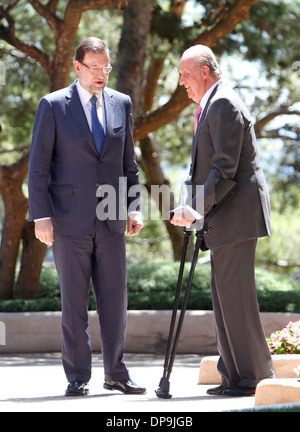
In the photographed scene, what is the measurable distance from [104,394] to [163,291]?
6269mm

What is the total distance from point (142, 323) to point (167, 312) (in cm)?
30

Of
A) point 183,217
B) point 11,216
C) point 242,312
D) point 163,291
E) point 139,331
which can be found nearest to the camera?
point 183,217

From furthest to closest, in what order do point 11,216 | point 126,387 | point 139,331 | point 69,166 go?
point 11,216
point 139,331
point 69,166
point 126,387

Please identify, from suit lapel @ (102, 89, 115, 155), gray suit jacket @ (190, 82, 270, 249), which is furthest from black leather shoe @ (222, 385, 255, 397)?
suit lapel @ (102, 89, 115, 155)

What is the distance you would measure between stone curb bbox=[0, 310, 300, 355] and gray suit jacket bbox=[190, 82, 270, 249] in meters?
4.19

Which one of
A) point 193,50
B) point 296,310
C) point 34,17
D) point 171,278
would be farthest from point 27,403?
point 34,17

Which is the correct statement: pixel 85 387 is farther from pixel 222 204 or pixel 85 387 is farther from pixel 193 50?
pixel 193 50

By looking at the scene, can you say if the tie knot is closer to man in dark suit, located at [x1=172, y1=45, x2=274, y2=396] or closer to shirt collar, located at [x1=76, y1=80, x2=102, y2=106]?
shirt collar, located at [x1=76, y1=80, x2=102, y2=106]

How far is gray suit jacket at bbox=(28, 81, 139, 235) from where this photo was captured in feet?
15.8

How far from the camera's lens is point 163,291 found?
11.0 metres

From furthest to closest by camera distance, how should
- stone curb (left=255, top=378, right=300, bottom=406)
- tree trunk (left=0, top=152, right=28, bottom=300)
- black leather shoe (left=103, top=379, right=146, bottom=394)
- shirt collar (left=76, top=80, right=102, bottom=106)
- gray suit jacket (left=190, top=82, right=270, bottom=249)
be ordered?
1. tree trunk (left=0, top=152, right=28, bottom=300)
2. shirt collar (left=76, top=80, right=102, bottom=106)
3. black leather shoe (left=103, top=379, right=146, bottom=394)
4. gray suit jacket (left=190, top=82, right=270, bottom=249)
5. stone curb (left=255, top=378, right=300, bottom=406)

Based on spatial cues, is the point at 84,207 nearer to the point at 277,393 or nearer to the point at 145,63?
the point at 277,393

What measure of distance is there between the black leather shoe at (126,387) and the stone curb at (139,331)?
3.92m

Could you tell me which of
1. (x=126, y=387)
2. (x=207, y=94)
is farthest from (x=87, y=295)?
(x=207, y=94)
